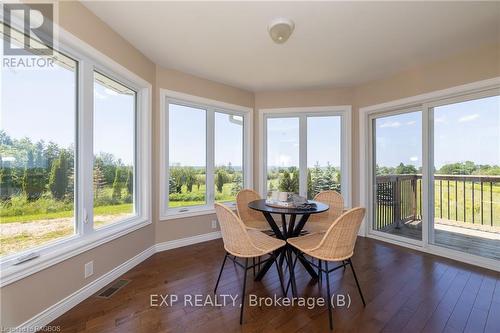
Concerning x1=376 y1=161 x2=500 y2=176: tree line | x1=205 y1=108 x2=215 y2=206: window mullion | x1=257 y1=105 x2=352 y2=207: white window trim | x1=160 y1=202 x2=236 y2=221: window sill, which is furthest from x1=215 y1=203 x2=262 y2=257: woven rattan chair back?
x1=376 y1=161 x2=500 y2=176: tree line

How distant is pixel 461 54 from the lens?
281 centimetres

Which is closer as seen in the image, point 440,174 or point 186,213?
point 440,174

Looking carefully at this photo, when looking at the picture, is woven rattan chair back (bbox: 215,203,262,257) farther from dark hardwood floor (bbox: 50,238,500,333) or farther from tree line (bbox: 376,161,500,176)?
tree line (bbox: 376,161,500,176)

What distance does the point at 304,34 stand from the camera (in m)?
2.41

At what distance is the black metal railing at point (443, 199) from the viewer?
109 inches

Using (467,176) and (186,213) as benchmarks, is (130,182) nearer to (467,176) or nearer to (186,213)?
(186,213)

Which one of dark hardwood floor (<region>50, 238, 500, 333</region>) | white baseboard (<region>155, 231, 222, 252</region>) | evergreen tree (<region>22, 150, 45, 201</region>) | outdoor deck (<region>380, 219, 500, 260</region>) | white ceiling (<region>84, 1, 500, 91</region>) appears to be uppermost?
white ceiling (<region>84, 1, 500, 91</region>)

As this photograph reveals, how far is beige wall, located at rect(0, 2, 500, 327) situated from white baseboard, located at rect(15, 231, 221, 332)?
1.7 inches

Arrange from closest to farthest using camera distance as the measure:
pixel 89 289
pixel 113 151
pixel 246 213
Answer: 1. pixel 89 289
2. pixel 113 151
3. pixel 246 213

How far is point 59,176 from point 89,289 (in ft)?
3.42

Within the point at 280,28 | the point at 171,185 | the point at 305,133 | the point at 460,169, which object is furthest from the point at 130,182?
the point at 460,169

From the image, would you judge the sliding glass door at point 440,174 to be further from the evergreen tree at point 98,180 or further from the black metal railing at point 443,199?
the evergreen tree at point 98,180

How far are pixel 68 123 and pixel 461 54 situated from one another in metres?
4.34

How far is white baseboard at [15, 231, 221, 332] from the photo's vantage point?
167 cm
